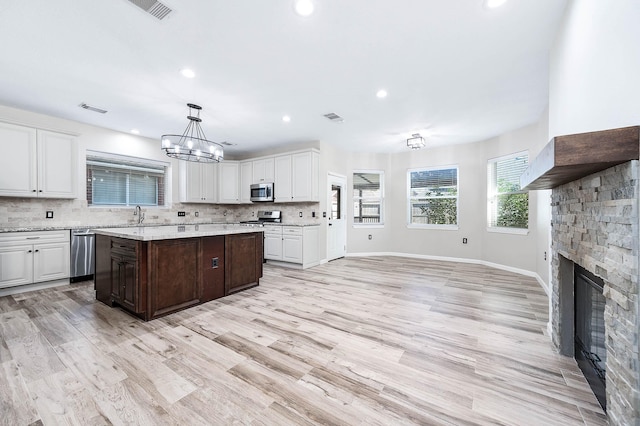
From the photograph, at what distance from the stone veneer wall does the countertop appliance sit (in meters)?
5.22

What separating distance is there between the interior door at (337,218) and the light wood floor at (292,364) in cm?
263

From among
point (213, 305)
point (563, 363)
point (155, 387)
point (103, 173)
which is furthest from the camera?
point (103, 173)

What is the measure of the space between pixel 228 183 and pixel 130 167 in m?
1.98

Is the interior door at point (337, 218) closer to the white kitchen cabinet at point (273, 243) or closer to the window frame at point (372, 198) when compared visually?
the window frame at point (372, 198)

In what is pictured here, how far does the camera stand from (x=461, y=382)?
5.72ft

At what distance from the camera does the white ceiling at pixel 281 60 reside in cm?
201

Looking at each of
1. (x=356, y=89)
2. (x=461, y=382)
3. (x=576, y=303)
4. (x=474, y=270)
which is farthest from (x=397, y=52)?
(x=474, y=270)

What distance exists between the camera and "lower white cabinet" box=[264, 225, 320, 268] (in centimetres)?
515

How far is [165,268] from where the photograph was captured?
9.14ft

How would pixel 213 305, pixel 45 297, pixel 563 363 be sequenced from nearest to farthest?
1. pixel 563 363
2. pixel 213 305
3. pixel 45 297

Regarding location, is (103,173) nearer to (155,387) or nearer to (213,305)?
(213,305)

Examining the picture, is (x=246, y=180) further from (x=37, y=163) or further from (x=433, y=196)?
(x=433, y=196)

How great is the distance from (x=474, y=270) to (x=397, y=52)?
4.24 metres

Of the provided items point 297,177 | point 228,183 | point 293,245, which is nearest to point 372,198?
point 297,177
